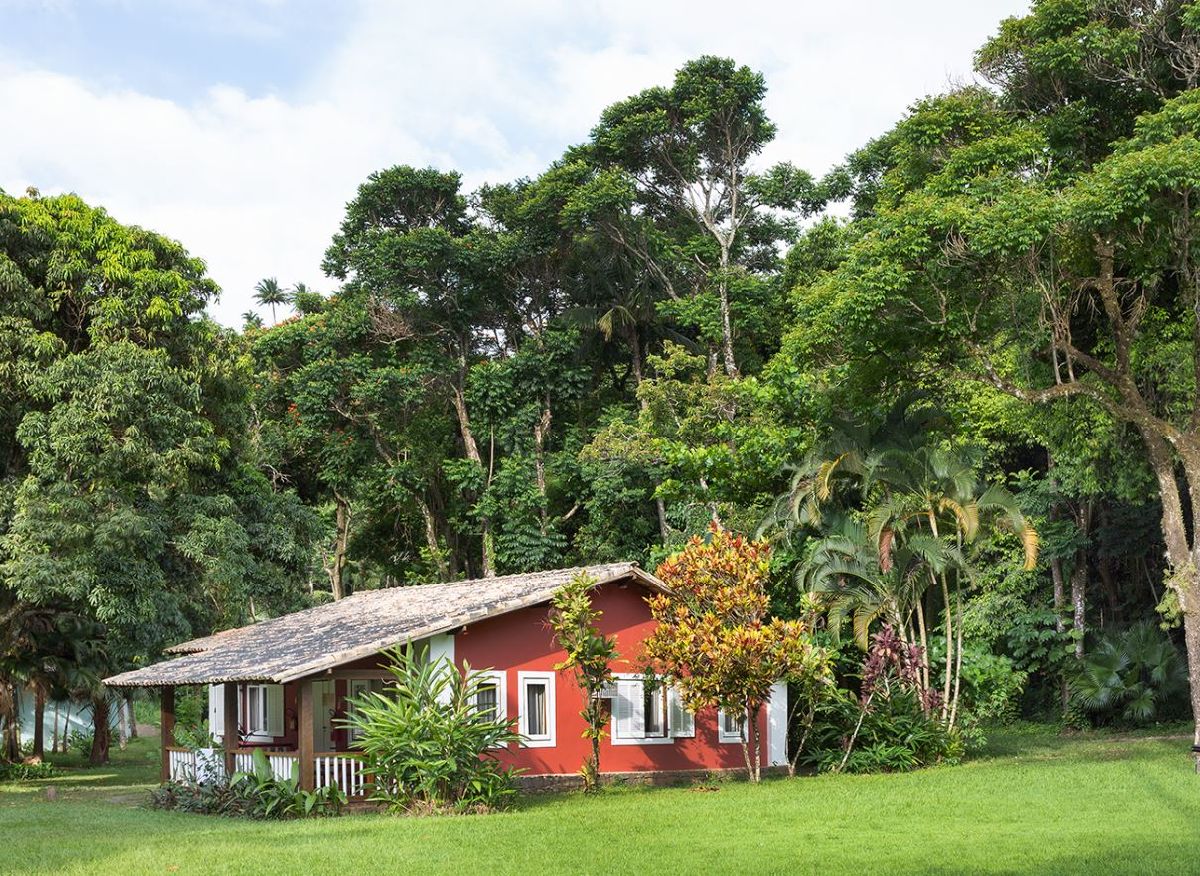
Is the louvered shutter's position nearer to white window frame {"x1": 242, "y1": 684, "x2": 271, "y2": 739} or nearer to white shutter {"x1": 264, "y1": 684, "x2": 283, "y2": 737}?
white shutter {"x1": 264, "y1": 684, "x2": 283, "y2": 737}

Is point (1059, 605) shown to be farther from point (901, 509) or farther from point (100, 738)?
point (100, 738)

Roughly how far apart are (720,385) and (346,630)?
15532 mm

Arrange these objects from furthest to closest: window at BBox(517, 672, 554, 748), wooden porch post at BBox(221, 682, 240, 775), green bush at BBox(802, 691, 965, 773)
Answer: green bush at BBox(802, 691, 965, 773)
window at BBox(517, 672, 554, 748)
wooden porch post at BBox(221, 682, 240, 775)

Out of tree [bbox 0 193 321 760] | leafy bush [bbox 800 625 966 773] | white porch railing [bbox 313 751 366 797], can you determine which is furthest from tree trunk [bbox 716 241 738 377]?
white porch railing [bbox 313 751 366 797]

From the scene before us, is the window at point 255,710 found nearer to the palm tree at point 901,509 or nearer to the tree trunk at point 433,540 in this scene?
the palm tree at point 901,509

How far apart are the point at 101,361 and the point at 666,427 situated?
52.8 ft

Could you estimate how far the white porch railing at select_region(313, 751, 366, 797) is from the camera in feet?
65.0

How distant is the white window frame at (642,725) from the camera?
23.1 m

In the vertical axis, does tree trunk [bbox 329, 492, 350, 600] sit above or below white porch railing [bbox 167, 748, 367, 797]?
above

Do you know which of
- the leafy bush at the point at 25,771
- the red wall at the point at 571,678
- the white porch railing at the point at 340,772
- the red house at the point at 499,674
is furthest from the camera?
the leafy bush at the point at 25,771

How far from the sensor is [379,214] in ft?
143

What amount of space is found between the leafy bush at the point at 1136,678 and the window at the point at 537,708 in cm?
1548

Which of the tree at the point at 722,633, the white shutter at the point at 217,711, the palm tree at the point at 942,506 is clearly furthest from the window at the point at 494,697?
the palm tree at the point at 942,506

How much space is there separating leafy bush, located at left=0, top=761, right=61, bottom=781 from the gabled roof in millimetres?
6777
